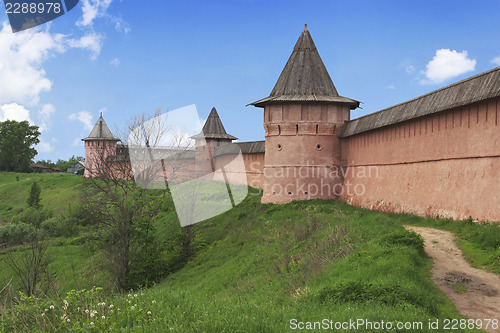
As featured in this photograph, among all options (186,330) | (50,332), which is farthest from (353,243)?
(50,332)

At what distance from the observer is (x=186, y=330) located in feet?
14.9

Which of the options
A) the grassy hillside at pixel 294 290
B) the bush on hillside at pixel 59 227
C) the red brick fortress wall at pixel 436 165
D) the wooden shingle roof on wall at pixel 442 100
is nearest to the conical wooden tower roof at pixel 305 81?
the red brick fortress wall at pixel 436 165

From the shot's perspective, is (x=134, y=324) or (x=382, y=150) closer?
(x=134, y=324)

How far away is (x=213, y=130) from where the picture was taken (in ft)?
108

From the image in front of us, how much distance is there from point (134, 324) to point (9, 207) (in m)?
37.0

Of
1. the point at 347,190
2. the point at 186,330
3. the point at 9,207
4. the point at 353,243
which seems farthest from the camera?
the point at 9,207

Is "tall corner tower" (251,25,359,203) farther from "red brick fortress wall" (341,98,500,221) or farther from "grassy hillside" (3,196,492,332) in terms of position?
"grassy hillside" (3,196,492,332)

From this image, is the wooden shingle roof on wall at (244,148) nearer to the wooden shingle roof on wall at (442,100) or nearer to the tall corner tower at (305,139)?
the tall corner tower at (305,139)

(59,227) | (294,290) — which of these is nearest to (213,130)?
(59,227)

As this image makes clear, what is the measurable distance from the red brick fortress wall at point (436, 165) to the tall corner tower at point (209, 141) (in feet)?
57.5

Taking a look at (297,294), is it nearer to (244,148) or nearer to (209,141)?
(244,148)

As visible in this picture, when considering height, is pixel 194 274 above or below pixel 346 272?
below

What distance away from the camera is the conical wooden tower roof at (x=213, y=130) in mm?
32531

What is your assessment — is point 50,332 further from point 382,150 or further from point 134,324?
point 382,150
